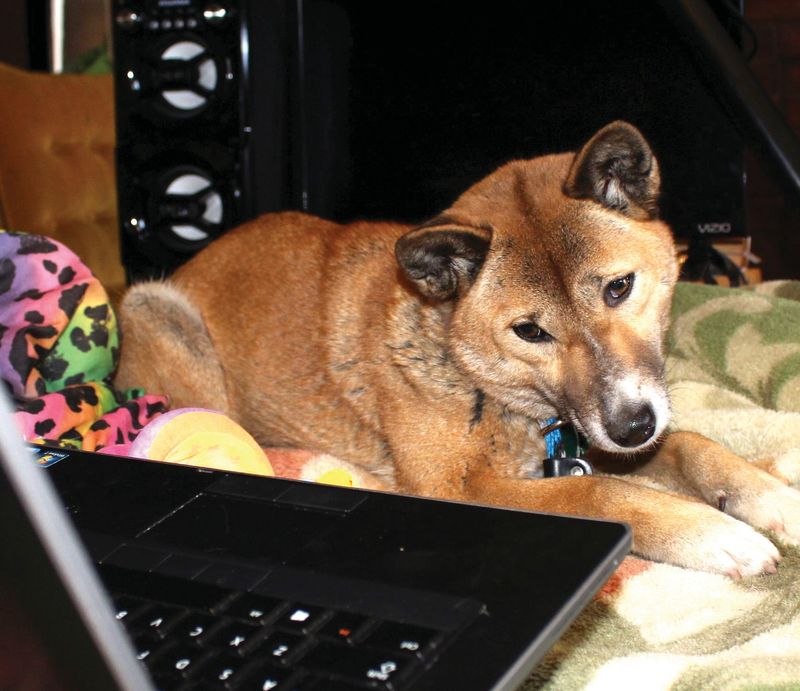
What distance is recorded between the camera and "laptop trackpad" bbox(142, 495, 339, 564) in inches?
45.2

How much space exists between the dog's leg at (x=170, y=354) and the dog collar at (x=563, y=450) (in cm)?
107

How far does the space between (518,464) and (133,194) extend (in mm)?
2142

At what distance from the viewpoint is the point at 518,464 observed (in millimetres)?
2295

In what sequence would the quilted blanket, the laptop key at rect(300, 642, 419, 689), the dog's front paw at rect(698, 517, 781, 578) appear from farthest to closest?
the dog's front paw at rect(698, 517, 781, 578) < the quilted blanket < the laptop key at rect(300, 642, 419, 689)

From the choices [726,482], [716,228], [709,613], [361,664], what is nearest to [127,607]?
[361,664]

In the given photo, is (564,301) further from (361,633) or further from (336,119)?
(336,119)

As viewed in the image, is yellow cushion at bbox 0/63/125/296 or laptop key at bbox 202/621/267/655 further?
yellow cushion at bbox 0/63/125/296

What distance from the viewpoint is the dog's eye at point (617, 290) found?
2.13 metres

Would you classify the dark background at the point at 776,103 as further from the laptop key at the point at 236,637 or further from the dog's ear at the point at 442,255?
the laptop key at the point at 236,637

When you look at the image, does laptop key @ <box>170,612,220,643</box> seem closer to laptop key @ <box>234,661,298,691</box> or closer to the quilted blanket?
laptop key @ <box>234,661,298,691</box>

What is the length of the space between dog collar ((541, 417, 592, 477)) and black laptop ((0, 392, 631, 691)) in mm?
1102

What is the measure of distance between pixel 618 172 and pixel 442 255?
46cm

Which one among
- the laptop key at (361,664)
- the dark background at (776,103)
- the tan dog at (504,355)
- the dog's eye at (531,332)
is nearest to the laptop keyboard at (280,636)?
the laptop key at (361,664)

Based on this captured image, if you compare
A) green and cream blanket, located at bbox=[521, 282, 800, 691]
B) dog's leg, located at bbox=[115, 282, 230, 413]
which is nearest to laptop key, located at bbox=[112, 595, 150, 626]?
green and cream blanket, located at bbox=[521, 282, 800, 691]
